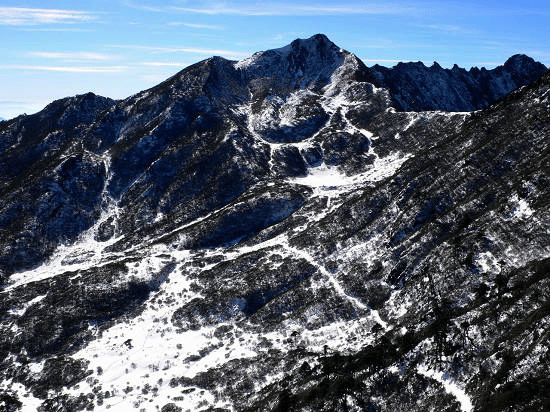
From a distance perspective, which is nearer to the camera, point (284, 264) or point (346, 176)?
point (284, 264)

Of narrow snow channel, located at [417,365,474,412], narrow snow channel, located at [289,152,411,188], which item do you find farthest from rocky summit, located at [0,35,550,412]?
narrow snow channel, located at [289,152,411,188]

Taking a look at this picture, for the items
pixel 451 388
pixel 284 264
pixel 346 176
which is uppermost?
pixel 346 176

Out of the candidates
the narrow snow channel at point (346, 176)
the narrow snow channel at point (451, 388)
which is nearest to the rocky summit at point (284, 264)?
the narrow snow channel at point (451, 388)

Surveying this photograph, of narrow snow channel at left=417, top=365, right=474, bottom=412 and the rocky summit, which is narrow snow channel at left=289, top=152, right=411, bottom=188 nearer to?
the rocky summit

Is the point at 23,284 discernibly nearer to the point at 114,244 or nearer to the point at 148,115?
the point at 114,244

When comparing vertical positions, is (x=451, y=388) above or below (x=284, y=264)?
below

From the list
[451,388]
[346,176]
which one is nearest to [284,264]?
[346,176]

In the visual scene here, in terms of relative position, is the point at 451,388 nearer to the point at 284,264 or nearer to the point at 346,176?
the point at 284,264
